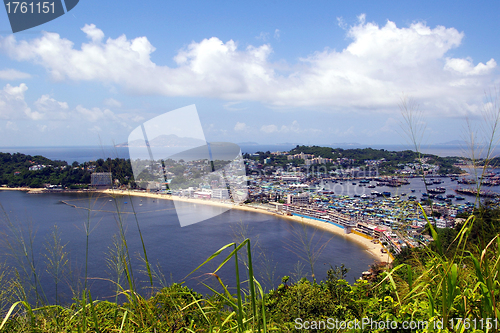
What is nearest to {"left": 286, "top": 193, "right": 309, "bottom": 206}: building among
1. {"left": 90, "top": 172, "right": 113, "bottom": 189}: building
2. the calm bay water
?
the calm bay water

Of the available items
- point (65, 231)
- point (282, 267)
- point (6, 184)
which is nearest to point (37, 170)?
point (6, 184)

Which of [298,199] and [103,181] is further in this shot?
[298,199]

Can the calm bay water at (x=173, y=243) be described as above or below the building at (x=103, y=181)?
below

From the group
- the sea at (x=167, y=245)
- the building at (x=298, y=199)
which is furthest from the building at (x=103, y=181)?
the building at (x=298, y=199)

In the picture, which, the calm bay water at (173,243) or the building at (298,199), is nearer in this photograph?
the calm bay water at (173,243)

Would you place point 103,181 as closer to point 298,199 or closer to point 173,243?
point 173,243

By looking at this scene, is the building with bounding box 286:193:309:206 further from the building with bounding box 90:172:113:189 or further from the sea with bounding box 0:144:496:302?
the building with bounding box 90:172:113:189

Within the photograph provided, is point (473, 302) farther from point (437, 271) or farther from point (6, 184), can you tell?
point (6, 184)

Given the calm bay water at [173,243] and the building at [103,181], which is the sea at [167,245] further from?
the building at [103,181]

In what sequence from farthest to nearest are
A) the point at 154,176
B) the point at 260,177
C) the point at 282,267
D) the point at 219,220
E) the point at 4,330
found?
the point at 260,177 → the point at 219,220 → the point at 282,267 → the point at 154,176 → the point at 4,330

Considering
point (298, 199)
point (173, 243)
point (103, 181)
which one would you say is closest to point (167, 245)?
point (173, 243)

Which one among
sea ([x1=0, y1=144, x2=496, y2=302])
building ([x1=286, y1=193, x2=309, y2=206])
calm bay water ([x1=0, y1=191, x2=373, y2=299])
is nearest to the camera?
sea ([x1=0, y1=144, x2=496, y2=302])
